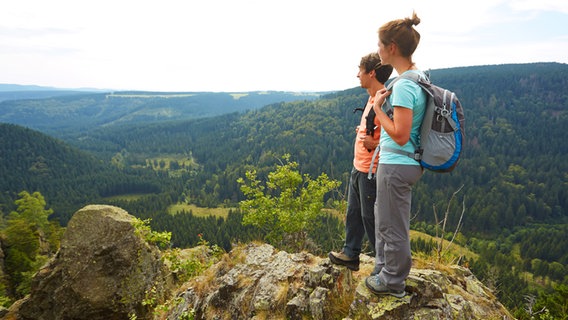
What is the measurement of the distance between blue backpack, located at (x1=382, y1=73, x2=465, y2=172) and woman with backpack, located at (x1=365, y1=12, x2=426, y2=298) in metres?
0.10

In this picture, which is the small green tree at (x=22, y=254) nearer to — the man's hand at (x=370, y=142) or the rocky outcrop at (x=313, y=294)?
the rocky outcrop at (x=313, y=294)

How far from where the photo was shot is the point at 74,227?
1034 centimetres

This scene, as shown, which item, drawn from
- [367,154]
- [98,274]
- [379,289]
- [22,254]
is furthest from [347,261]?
[22,254]

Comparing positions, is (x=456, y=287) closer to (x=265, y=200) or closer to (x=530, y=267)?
(x=265, y=200)

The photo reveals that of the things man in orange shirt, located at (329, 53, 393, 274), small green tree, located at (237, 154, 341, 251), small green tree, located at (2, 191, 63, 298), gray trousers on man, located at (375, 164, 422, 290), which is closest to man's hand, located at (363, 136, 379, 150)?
man in orange shirt, located at (329, 53, 393, 274)

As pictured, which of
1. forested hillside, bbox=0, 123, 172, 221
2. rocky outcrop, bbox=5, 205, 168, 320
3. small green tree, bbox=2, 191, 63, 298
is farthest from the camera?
forested hillside, bbox=0, 123, 172, 221

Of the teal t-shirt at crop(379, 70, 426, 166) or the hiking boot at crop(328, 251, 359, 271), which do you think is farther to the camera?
the hiking boot at crop(328, 251, 359, 271)

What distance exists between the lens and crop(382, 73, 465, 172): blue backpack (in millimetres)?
3633

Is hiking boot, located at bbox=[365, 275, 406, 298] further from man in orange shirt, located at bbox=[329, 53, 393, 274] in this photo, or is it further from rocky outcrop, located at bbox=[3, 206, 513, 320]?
man in orange shirt, located at bbox=[329, 53, 393, 274]

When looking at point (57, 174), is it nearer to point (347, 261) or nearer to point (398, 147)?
point (347, 261)

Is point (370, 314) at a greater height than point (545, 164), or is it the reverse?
point (370, 314)

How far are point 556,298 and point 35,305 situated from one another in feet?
109

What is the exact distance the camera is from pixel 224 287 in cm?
692

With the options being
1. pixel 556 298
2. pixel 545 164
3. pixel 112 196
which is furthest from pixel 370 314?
pixel 545 164
